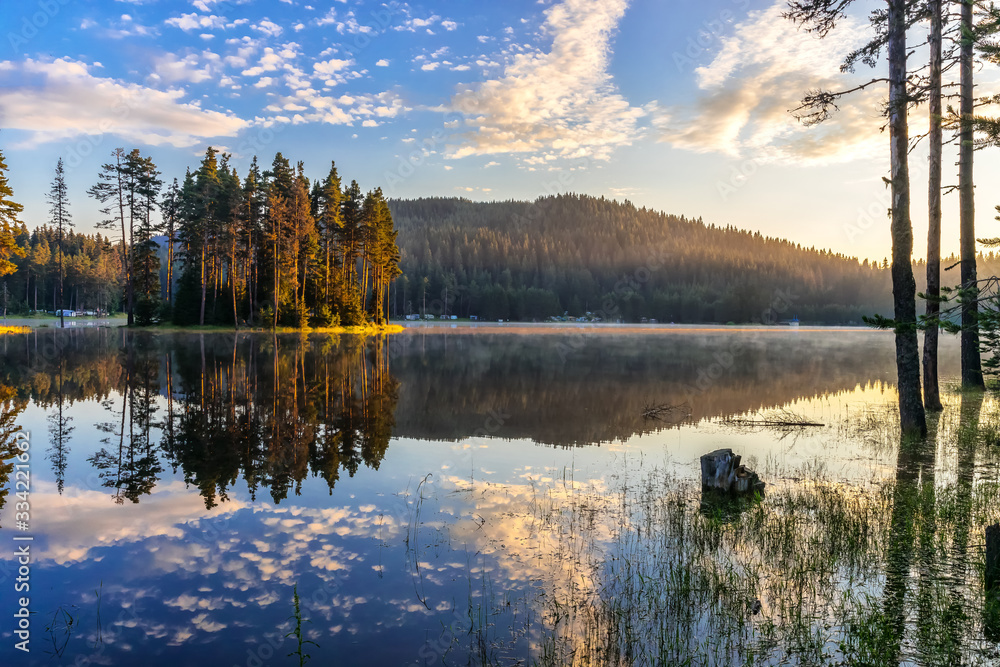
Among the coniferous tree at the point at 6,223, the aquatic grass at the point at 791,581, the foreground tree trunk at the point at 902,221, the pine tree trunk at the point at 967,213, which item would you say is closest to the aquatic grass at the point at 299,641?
the aquatic grass at the point at 791,581

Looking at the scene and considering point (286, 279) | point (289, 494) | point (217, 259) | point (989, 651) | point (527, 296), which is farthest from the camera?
point (527, 296)

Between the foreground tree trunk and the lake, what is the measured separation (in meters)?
1.30

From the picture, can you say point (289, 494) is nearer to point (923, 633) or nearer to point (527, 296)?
point (923, 633)

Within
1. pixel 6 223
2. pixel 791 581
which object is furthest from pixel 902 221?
pixel 6 223

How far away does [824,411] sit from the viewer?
20.0 metres

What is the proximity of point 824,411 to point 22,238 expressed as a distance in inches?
6593

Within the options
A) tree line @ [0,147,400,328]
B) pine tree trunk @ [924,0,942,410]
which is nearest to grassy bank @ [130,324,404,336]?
tree line @ [0,147,400,328]

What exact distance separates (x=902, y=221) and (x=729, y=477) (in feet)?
27.7

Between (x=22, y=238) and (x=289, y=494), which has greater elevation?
(x=22, y=238)

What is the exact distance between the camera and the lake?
546 centimetres

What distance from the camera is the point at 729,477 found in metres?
9.96

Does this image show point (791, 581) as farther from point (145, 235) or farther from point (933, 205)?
point (145, 235)

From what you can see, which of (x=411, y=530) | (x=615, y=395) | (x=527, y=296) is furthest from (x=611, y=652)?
(x=527, y=296)

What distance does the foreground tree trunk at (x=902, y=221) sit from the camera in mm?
13617
